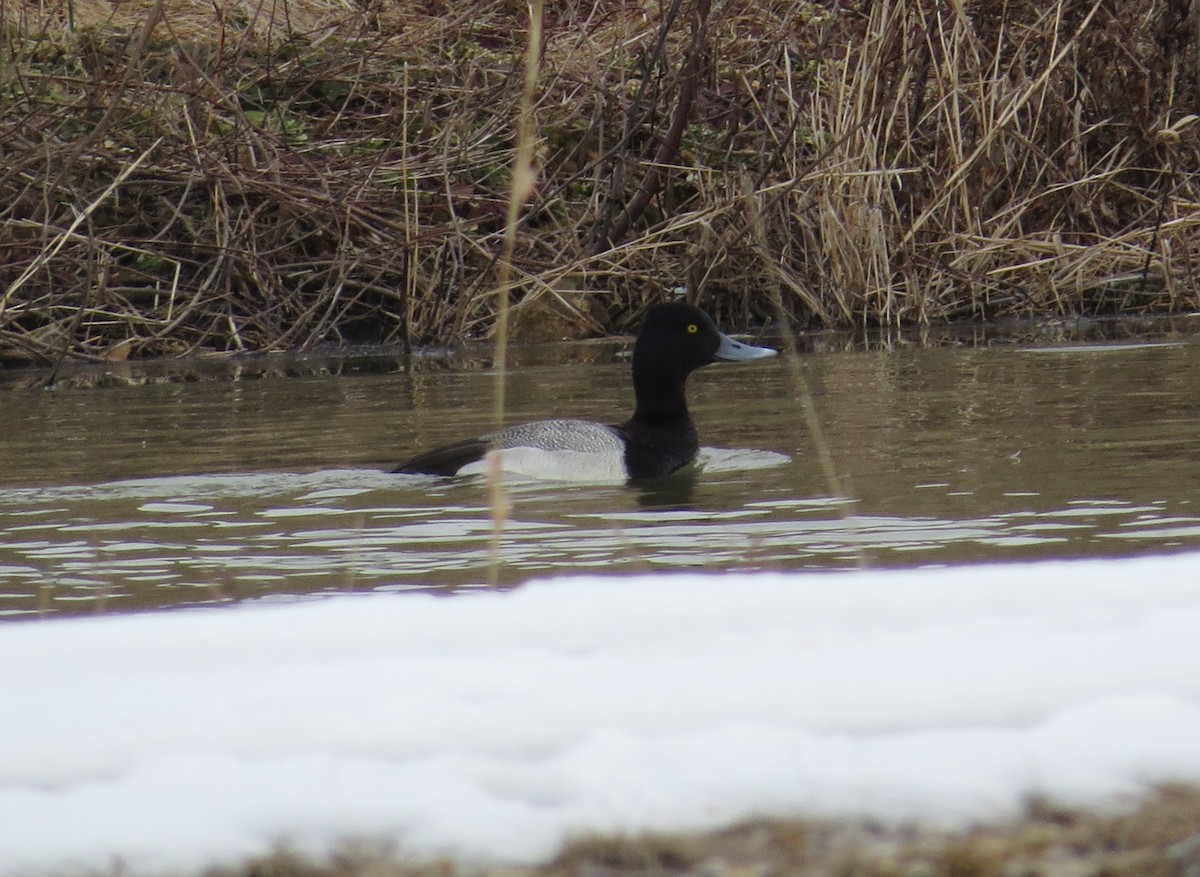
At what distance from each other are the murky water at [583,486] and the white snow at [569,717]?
2258 mm

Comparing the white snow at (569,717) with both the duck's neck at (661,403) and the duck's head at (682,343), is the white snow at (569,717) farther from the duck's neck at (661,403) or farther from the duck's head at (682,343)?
the duck's head at (682,343)

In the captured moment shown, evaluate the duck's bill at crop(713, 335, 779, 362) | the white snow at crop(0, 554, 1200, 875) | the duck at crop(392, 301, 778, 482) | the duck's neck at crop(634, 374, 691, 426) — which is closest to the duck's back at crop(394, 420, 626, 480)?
the duck at crop(392, 301, 778, 482)

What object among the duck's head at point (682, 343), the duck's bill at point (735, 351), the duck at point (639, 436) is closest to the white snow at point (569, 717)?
the duck at point (639, 436)

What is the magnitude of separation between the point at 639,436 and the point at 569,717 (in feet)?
20.2

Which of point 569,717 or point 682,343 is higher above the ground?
point 682,343

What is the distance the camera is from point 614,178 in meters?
12.7

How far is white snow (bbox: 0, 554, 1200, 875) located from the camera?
168 cm

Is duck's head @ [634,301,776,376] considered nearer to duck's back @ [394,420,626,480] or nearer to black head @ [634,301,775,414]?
black head @ [634,301,775,414]

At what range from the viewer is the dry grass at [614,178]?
38.9 ft

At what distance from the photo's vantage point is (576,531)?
6.11 metres

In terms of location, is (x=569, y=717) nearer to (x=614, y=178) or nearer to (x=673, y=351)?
(x=673, y=351)

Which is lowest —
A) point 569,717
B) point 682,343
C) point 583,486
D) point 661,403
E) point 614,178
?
point 583,486

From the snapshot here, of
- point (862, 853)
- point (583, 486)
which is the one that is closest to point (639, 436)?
point (583, 486)

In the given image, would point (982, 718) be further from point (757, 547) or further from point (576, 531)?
point (576, 531)
